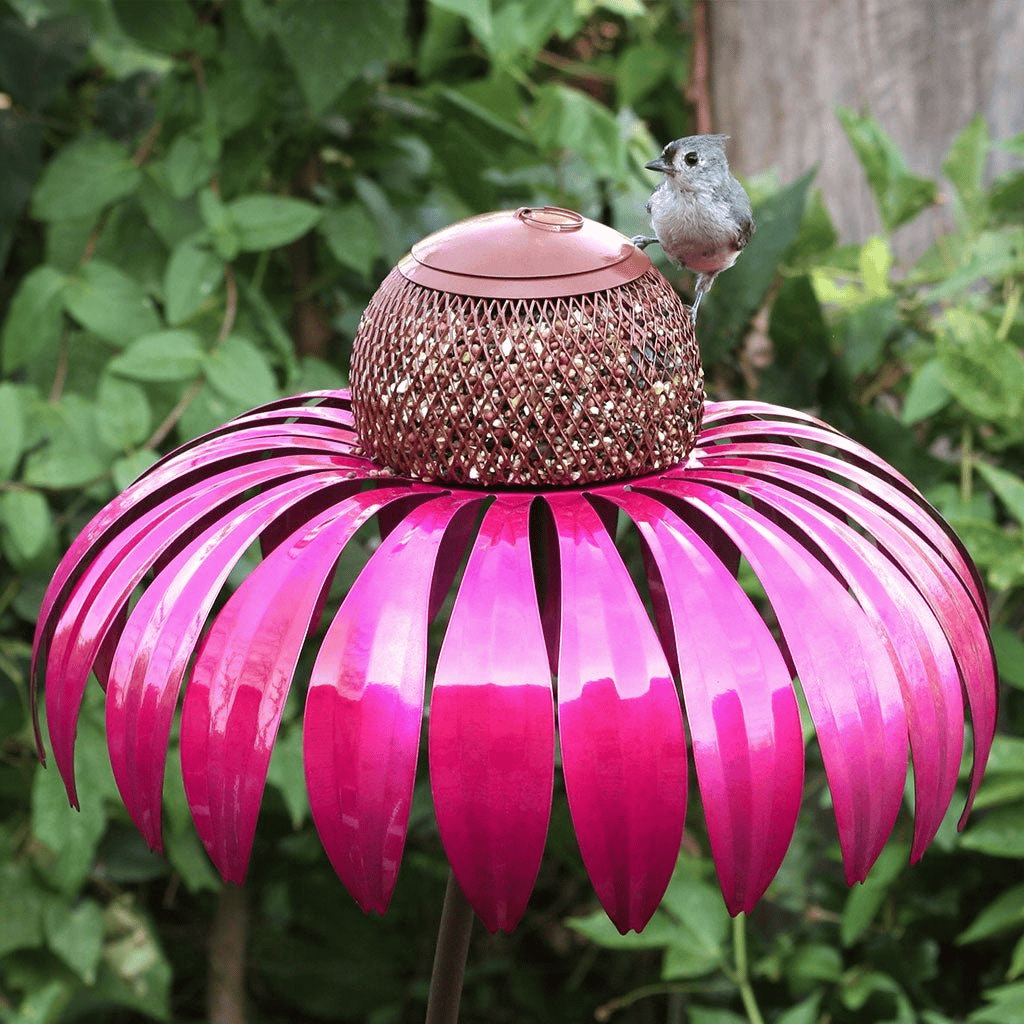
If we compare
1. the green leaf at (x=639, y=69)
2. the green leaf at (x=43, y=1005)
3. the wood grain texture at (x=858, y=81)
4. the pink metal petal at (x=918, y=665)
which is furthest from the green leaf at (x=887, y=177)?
the green leaf at (x=43, y=1005)

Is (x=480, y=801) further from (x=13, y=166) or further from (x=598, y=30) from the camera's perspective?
(x=598, y=30)

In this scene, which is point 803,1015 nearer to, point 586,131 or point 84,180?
point 586,131

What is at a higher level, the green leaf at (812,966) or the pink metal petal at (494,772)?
the pink metal petal at (494,772)

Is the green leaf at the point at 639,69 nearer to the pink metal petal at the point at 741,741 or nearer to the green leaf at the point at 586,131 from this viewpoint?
the green leaf at the point at 586,131

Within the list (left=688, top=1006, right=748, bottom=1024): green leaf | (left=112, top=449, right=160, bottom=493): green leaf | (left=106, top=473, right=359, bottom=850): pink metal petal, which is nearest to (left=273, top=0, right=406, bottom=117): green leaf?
(left=112, top=449, right=160, bottom=493): green leaf

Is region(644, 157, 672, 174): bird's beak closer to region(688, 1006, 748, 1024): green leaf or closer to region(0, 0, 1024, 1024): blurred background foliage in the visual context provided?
region(0, 0, 1024, 1024): blurred background foliage

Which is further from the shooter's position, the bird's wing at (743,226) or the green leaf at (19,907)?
the green leaf at (19,907)

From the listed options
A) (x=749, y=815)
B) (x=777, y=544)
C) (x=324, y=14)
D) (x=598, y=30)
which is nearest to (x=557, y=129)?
(x=324, y=14)
